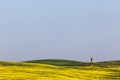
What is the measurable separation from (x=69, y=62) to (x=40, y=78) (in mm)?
55360

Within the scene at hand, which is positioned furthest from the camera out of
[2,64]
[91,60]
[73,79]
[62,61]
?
[62,61]

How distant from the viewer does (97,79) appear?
6316 centimetres

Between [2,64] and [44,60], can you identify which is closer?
[2,64]

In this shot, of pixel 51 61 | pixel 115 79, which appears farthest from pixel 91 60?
pixel 115 79

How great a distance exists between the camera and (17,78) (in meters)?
57.3

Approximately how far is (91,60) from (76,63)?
5.79 metres

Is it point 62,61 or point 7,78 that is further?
point 62,61

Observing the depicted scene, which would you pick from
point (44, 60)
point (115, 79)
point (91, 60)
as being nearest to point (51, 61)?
point (44, 60)

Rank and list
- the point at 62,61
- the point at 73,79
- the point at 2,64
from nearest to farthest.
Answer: the point at 73,79 → the point at 2,64 → the point at 62,61

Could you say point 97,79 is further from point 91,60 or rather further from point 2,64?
point 91,60

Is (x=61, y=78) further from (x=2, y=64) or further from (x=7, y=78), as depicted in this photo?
(x=2, y=64)

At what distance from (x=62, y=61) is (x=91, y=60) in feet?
39.4

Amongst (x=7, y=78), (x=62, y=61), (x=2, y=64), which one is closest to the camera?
(x=7, y=78)

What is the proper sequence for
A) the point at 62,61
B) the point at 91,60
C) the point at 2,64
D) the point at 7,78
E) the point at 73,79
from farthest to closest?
the point at 62,61, the point at 91,60, the point at 2,64, the point at 73,79, the point at 7,78
